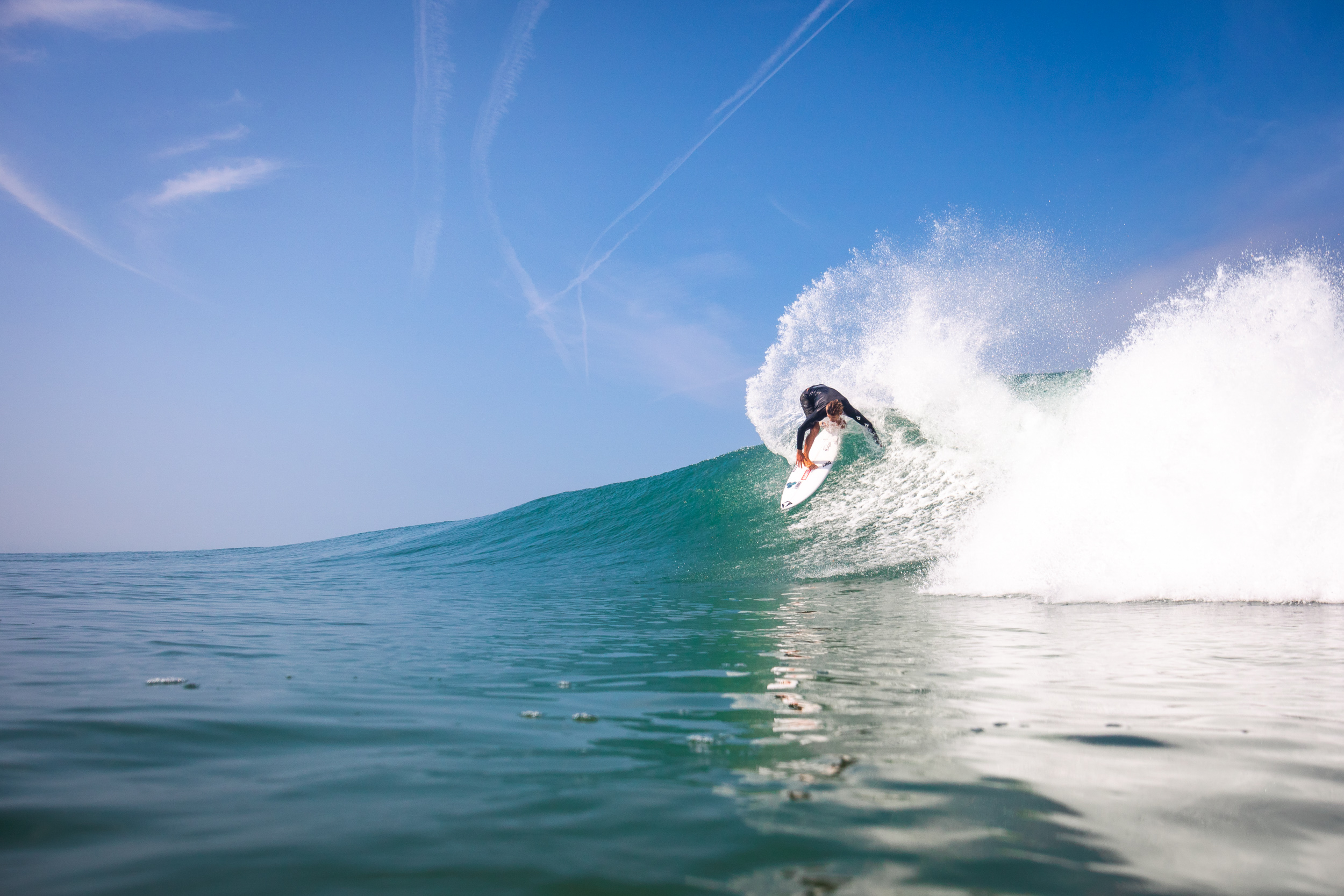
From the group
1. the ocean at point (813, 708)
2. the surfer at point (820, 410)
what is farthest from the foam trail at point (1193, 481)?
the surfer at point (820, 410)

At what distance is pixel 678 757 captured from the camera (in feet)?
7.74

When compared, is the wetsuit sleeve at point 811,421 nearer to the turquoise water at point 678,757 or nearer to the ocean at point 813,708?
the ocean at point 813,708

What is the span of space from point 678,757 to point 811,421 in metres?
10.8

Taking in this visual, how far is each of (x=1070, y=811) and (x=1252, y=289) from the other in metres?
11.2

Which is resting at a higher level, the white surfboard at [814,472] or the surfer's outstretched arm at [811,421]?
the surfer's outstretched arm at [811,421]

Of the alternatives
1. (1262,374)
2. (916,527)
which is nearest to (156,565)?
(916,527)

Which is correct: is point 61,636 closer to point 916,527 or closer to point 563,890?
point 563,890

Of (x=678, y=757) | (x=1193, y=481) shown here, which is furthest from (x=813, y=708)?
(x=1193, y=481)

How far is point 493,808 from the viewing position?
6.16 ft

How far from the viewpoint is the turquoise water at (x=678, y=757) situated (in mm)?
1544

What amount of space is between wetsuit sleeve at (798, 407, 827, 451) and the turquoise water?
644 cm

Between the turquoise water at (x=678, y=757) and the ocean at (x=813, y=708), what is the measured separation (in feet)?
0.05

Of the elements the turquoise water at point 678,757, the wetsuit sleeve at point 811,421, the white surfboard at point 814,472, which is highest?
the wetsuit sleeve at point 811,421

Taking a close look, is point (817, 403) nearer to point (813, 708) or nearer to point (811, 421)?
point (811, 421)
